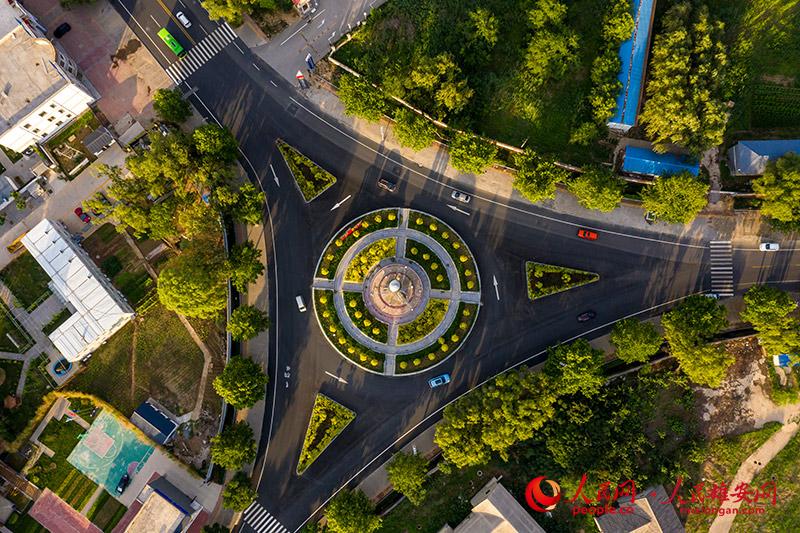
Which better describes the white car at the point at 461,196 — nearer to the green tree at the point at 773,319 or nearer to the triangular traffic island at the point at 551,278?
the triangular traffic island at the point at 551,278

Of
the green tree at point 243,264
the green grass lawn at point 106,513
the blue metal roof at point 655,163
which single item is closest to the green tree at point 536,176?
the blue metal roof at point 655,163

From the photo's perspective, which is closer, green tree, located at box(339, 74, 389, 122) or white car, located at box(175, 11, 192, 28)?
green tree, located at box(339, 74, 389, 122)

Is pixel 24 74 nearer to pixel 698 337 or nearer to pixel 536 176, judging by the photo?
pixel 536 176

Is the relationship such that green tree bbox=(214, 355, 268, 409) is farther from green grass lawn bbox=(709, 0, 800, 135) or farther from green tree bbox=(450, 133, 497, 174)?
green grass lawn bbox=(709, 0, 800, 135)

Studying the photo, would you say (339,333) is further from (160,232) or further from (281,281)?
(160,232)

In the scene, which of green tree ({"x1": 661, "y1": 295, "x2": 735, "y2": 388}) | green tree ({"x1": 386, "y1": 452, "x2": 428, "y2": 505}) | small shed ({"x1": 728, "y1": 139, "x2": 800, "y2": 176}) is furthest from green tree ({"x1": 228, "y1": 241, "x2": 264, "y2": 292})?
small shed ({"x1": 728, "y1": 139, "x2": 800, "y2": 176})

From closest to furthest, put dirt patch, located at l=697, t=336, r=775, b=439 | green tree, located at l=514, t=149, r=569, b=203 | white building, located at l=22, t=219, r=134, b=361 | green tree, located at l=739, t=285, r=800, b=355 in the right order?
green tree, located at l=739, t=285, r=800, b=355 → green tree, located at l=514, t=149, r=569, b=203 → white building, located at l=22, t=219, r=134, b=361 → dirt patch, located at l=697, t=336, r=775, b=439

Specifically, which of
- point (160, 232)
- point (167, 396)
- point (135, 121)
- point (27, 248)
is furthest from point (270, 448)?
point (135, 121)
